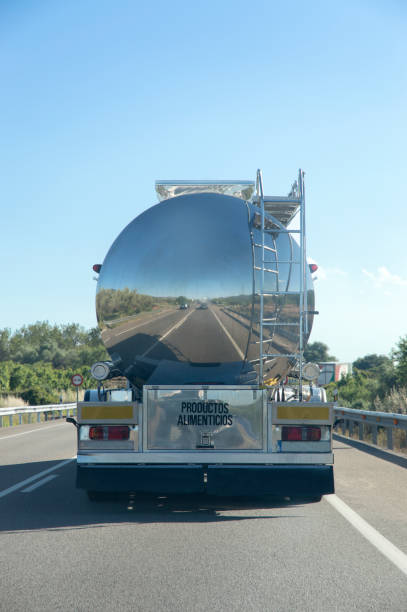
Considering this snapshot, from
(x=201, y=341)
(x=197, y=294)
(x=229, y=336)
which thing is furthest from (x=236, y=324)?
(x=197, y=294)

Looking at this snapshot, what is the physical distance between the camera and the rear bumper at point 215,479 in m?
7.93

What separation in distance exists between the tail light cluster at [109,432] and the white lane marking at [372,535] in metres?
2.57

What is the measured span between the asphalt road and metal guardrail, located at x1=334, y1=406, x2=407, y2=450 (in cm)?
271

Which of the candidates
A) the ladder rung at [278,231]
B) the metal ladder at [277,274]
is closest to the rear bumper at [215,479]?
the metal ladder at [277,274]

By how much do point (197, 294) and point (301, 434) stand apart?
6.31ft

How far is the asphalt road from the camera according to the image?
492 centimetres

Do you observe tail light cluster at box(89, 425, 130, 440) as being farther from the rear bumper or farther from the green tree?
the green tree

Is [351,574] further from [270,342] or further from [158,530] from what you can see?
[270,342]

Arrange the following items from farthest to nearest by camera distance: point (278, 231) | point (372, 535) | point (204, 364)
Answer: point (278, 231) → point (204, 364) → point (372, 535)

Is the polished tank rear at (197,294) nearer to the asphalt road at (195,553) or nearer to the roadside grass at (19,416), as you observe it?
the asphalt road at (195,553)

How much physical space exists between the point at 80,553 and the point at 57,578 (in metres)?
0.81

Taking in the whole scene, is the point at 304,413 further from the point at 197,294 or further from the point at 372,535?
the point at 197,294

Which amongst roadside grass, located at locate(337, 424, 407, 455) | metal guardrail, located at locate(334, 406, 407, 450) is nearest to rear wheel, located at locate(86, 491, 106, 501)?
metal guardrail, located at locate(334, 406, 407, 450)

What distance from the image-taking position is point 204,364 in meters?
8.41
